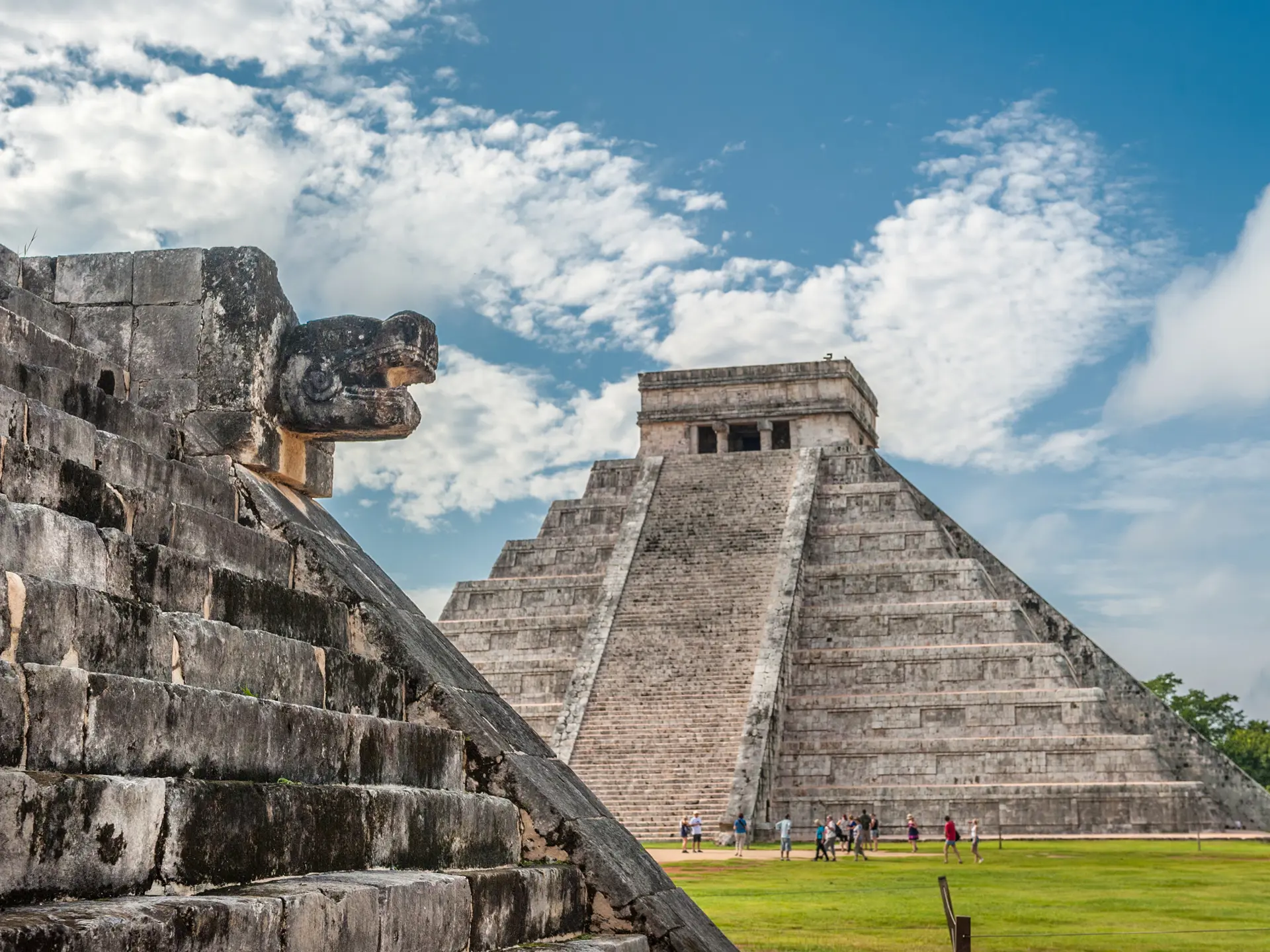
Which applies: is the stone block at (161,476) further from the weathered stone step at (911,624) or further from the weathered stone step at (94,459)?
the weathered stone step at (911,624)

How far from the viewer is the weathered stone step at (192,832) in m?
2.62

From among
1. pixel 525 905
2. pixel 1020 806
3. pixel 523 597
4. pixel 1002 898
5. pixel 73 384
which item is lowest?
pixel 1002 898

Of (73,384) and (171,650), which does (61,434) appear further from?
(171,650)

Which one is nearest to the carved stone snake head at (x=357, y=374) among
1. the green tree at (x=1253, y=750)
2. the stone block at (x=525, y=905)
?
the stone block at (x=525, y=905)

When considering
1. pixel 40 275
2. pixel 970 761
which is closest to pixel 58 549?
pixel 40 275

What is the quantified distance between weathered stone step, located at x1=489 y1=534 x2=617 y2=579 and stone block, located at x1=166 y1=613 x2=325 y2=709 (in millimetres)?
25630

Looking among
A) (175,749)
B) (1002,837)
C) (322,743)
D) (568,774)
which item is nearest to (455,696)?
(568,774)

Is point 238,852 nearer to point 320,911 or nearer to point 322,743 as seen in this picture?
point 320,911

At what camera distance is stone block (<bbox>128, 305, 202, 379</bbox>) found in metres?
5.64

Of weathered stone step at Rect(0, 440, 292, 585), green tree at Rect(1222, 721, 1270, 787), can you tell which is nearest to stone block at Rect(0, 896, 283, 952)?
weathered stone step at Rect(0, 440, 292, 585)

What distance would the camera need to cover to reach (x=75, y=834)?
2.71 meters

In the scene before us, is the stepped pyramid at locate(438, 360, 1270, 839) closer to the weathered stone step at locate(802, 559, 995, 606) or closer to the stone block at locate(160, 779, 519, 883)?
the weathered stone step at locate(802, 559, 995, 606)

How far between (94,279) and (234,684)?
2593mm

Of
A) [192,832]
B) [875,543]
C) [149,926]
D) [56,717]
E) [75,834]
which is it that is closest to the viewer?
[149,926]
